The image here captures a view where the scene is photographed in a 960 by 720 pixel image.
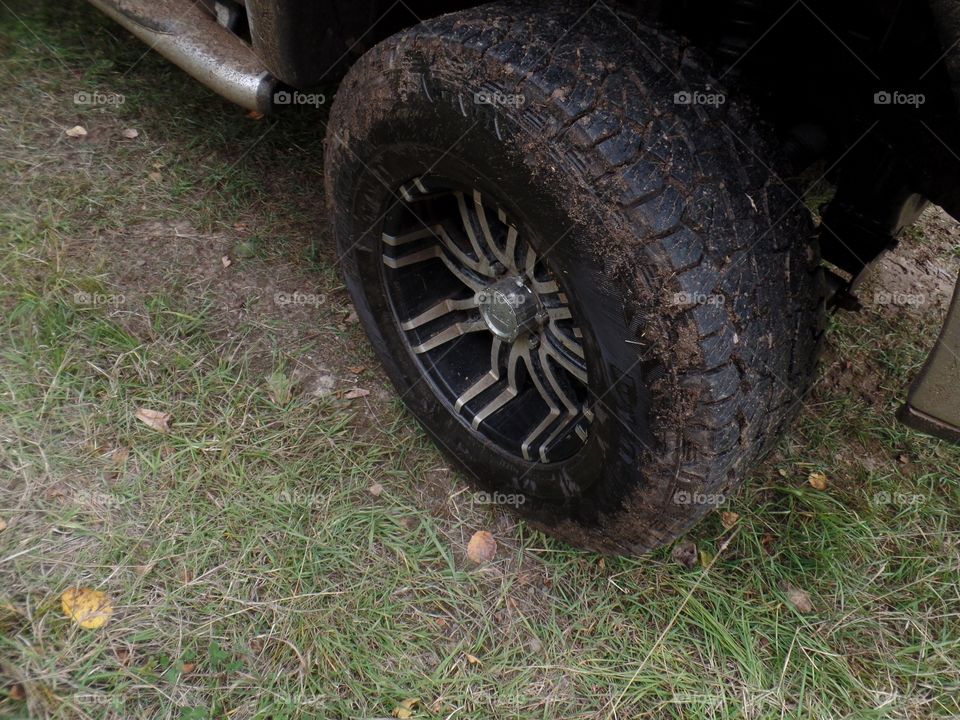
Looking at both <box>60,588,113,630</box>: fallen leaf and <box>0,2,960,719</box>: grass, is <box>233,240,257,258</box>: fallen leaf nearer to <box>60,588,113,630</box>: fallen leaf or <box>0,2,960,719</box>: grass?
<box>0,2,960,719</box>: grass

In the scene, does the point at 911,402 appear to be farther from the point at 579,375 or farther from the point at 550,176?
the point at 550,176

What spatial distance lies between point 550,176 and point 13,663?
1.63 m

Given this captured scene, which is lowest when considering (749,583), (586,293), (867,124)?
(749,583)

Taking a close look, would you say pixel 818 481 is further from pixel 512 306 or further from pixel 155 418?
pixel 155 418

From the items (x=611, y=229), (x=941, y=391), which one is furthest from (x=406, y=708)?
(x=941, y=391)

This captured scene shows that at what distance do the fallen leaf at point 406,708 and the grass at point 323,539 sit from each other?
19 mm

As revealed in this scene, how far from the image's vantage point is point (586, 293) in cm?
163

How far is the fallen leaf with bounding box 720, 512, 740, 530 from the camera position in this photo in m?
2.27

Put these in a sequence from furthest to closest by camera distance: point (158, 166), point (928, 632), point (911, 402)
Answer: point (158, 166) → point (928, 632) → point (911, 402)

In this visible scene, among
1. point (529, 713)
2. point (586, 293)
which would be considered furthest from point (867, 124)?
point (529, 713)

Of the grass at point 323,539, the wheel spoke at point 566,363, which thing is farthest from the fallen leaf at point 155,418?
the wheel spoke at point 566,363

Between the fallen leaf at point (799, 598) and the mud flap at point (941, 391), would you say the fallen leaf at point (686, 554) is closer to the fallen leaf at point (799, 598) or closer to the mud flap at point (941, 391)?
the fallen leaf at point (799, 598)

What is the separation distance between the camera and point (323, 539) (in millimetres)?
2125

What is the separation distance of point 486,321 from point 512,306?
0.54 feet
